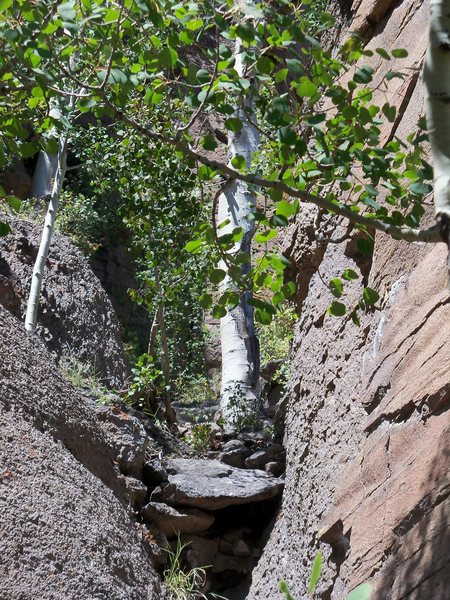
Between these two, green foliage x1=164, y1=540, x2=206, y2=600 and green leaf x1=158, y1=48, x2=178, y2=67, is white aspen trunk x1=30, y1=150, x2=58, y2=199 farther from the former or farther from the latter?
green leaf x1=158, y1=48, x2=178, y2=67

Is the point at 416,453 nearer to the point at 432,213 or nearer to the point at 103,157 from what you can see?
the point at 432,213

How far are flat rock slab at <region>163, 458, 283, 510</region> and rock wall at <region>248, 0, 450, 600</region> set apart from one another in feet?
1.74

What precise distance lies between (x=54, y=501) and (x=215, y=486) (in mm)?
2536

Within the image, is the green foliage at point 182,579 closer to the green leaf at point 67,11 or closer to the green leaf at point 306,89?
the green leaf at point 306,89

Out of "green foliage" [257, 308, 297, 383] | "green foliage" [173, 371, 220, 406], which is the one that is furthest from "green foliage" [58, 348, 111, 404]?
"green foliage" [173, 371, 220, 406]

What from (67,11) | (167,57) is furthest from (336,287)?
(67,11)

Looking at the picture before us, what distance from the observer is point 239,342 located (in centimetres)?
1088

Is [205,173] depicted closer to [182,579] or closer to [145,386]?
[182,579]

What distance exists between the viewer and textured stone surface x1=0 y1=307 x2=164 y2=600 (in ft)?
14.3

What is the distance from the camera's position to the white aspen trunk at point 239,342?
9.59m

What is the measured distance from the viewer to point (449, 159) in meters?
A: 2.54

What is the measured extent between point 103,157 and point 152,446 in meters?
3.94

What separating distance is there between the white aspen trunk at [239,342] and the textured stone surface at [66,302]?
117cm

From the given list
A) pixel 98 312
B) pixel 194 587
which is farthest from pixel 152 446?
pixel 98 312
